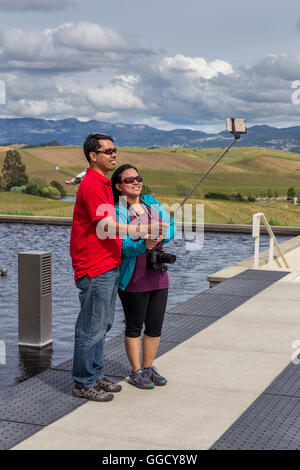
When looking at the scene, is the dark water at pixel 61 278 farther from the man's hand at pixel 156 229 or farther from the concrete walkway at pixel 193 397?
the man's hand at pixel 156 229

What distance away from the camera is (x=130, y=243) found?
5176 millimetres

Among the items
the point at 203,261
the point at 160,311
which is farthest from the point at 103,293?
the point at 203,261

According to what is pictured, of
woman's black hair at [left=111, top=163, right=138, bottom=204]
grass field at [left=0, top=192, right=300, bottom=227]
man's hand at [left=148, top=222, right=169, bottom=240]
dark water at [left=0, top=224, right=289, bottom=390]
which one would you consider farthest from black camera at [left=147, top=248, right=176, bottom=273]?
grass field at [left=0, top=192, right=300, bottom=227]

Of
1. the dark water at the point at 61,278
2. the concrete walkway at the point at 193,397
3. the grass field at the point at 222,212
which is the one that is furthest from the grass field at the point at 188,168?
the concrete walkway at the point at 193,397

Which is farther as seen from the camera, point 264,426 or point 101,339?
point 101,339

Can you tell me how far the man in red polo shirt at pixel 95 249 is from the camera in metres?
4.96

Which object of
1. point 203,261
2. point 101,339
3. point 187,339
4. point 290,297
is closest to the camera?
point 101,339

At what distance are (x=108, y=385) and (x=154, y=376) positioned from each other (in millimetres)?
458

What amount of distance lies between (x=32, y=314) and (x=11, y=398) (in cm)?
217

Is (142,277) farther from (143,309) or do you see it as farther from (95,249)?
(95,249)

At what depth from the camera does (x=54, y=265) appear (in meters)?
15.9

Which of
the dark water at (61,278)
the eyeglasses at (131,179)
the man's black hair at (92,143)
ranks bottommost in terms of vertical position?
the dark water at (61,278)

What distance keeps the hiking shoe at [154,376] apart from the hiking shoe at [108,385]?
0.29m
